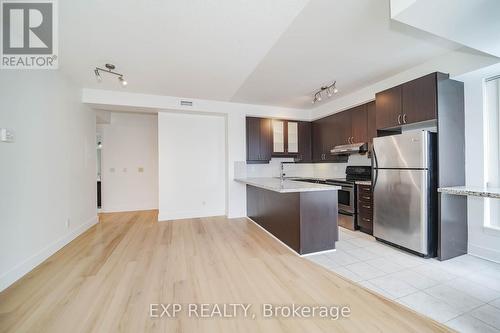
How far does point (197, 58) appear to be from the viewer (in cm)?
280

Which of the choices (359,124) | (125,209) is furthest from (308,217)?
(125,209)

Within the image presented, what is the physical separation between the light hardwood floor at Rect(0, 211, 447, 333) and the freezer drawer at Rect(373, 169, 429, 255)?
4.38ft

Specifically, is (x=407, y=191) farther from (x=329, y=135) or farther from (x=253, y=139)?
(x=253, y=139)

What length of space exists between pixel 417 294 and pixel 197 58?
144 inches

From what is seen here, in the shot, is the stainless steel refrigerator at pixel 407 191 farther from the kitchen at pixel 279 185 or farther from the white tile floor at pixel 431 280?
the white tile floor at pixel 431 280

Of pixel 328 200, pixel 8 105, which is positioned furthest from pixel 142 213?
pixel 328 200

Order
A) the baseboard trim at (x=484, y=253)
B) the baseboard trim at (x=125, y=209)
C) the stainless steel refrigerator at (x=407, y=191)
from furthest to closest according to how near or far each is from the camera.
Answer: the baseboard trim at (x=125, y=209) → the stainless steel refrigerator at (x=407, y=191) → the baseboard trim at (x=484, y=253)

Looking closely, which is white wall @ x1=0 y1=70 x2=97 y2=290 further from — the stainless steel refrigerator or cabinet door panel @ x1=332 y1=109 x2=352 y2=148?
cabinet door panel @ x1=332 y1=109 x2=352 y2=148

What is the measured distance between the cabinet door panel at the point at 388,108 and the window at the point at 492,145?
0.95 m

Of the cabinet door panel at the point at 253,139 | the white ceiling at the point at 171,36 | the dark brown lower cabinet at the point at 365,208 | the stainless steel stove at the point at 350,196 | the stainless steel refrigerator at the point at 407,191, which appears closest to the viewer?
the white ceiling at the point at 171,36

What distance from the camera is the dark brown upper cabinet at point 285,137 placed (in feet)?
16.5

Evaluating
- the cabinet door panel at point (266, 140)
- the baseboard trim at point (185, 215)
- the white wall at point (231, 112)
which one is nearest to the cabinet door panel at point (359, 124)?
the white wall at point (231, 112)

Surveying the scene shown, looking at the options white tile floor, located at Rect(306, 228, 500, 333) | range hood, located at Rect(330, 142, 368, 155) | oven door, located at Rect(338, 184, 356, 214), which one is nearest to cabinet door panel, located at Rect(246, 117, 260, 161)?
range hood, located at Rect(330, 142, 368, 155)

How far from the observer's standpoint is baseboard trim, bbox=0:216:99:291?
82.0 inches
